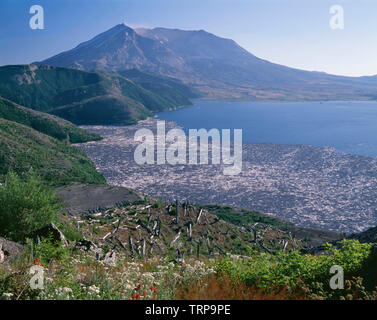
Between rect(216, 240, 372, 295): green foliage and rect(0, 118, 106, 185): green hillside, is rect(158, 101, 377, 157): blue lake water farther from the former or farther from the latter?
rect(216, 240, 372, 295): green foliage

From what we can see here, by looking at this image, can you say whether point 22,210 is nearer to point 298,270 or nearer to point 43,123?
point 298,270

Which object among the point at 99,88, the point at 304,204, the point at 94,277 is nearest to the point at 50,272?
the point at 94,277

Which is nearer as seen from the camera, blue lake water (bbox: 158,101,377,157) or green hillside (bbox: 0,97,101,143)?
green hillside (bbox: 0,97,101,143)

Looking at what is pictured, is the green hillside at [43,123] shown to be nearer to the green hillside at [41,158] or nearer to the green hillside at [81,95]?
the green hillside at [41,158]

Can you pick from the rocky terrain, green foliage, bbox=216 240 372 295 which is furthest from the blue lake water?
green foliage, bbox=216 240 372 295

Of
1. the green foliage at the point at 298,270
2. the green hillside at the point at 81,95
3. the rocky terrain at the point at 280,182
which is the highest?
the green hillside at the point at 81,95

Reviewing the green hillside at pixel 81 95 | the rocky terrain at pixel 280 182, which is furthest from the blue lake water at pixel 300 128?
the green hillside at pixel 81 95
